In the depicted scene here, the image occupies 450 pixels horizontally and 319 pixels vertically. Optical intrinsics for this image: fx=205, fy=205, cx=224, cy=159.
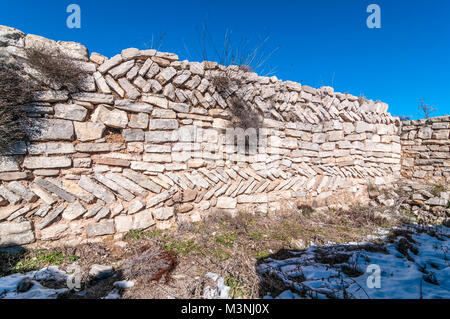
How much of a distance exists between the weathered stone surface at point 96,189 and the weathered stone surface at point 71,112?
93 centimetres

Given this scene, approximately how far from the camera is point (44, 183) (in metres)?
2.93

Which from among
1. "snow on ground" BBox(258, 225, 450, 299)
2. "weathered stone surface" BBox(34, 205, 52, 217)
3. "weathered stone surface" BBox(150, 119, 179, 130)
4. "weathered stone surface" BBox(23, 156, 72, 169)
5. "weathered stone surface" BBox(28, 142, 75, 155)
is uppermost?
"weathered stone surface" BBox(150, 119, 179, 130)

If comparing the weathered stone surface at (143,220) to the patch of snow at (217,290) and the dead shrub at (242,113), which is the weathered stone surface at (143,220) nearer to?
the patch of snow at (217,290)

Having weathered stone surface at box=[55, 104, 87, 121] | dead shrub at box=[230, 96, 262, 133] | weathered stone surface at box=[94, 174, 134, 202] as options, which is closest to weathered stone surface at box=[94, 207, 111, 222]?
weathered stone surface at box=[94, 174, 134, 202]

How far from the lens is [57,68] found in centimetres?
301

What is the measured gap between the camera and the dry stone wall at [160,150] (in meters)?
2.93

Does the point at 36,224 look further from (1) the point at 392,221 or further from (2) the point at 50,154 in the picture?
(1) the point at 392,221

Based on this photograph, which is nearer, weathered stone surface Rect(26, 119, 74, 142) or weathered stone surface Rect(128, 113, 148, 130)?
weathered stone surface Rect(26, 119, 74, 142)

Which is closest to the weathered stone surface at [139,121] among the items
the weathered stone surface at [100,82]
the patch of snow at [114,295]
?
the weathered stone surface at [100,82]

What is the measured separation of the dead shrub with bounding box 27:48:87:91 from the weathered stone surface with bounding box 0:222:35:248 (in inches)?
79.3

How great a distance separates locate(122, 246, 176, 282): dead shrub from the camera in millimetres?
2344

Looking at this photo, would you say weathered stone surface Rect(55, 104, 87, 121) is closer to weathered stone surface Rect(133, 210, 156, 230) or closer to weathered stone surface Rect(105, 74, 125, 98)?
weathered stone surface Rect(105, 74, 125, 98)

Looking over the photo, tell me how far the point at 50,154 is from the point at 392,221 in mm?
6491
